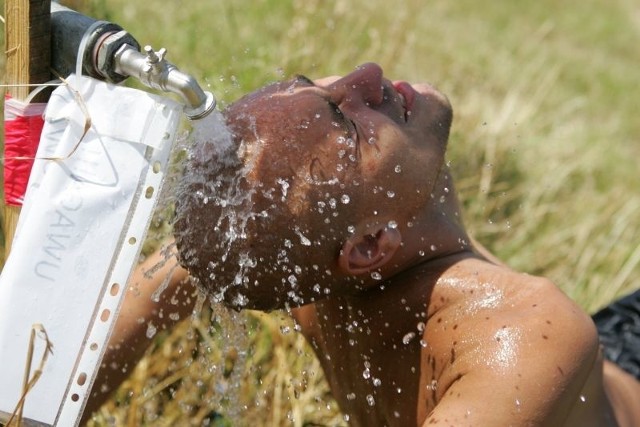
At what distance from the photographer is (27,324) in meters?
1.95

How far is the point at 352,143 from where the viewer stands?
89.9 inches

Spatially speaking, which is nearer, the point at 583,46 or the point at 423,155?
the point at 423,155

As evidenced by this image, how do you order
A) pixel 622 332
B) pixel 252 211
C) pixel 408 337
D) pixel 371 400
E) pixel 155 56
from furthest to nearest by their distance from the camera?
pixel 622 332
pixel 371 400
pixel 408 337
pixel 252 211
pixel 155 56

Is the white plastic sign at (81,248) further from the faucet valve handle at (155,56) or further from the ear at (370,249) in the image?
the ear at (370,249)

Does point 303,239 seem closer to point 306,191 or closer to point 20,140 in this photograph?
point 306,191

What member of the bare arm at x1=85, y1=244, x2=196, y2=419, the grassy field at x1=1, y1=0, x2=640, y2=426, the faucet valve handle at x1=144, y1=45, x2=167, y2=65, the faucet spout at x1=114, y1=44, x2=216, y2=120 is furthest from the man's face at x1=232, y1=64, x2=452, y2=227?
the bare arm at x1=85, y1=244, x2=196, y2=419

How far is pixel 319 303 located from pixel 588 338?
0.75 meters

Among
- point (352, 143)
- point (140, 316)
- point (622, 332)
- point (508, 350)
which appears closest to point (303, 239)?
point (352, 143)

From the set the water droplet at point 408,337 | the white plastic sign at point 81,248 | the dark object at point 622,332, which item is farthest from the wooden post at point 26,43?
the dark object at point 622,332

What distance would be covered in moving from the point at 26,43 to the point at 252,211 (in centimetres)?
56

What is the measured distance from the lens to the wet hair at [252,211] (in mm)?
2195

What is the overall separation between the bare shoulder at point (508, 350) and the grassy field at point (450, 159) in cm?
58

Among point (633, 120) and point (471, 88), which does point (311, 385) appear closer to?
point (471, 88)

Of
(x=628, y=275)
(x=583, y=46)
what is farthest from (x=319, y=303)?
(x=583, y=46)
